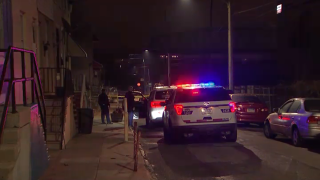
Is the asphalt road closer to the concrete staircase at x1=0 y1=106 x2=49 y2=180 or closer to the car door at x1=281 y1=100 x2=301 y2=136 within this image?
the car door at x1=281 y1=100 x2=301 y2=136

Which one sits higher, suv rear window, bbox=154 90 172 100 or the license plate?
suv rear window, bbox=154 90 172 100

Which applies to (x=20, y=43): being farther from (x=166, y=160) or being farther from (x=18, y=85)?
(x=166, y=160)

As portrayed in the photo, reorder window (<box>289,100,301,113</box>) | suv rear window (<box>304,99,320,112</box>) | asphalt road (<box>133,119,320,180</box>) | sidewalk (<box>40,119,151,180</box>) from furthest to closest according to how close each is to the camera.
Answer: window (<box>289,100,301,113</box>) → suv rear window (<box>304,99,320,112</box>) → asphalt road (<box>133,119,320,180</box>) → sidewalk (<box>40,119,151,180</box>)

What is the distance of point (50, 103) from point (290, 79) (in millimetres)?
32899

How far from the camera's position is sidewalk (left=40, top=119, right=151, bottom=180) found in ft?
25.8

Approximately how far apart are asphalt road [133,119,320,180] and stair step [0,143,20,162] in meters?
3.44

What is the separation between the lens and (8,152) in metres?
5.33

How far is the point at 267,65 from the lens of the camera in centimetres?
5662

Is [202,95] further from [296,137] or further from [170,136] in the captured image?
[296,137]

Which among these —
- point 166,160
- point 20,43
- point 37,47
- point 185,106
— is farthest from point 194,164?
point 37,47

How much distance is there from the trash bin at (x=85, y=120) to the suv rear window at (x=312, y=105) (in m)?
7.85


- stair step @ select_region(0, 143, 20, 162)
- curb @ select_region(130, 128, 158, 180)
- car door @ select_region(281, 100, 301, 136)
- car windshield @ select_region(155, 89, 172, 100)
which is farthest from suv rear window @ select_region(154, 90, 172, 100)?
stair step @ select_region(0, 143, 20, 162)

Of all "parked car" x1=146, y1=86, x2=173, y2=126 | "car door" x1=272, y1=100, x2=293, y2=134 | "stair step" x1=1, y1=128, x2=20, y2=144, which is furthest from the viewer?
"parked car" x1=146, y1=86, x2=173, y2=126

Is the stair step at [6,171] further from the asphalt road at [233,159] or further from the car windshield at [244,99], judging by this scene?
the car windshield at [244,99]
